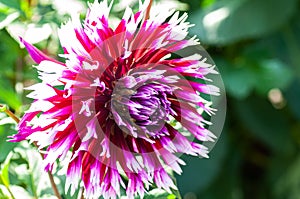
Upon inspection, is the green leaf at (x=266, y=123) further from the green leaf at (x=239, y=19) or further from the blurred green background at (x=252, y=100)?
the green leaf at (x=239, y=19)

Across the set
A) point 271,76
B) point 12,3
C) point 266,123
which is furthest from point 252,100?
point 12,3

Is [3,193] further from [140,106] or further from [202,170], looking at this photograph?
[202,170]

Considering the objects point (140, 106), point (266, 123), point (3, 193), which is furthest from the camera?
point (266, 123)

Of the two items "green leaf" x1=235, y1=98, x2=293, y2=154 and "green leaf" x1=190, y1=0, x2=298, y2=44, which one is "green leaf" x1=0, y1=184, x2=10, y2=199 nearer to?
"green leaf" x1=190, y1=0, x2=298, y2=44

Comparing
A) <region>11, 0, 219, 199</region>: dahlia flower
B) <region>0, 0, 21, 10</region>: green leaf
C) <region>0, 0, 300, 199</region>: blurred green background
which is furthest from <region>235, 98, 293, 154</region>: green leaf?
<region>11, 0, 219, 199</region>: dahlia flower

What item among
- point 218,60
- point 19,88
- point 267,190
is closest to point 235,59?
point 218,60

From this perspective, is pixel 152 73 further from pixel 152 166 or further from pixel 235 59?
pixel 235 59
